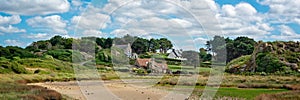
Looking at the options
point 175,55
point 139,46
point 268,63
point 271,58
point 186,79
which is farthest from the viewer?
point 271,58

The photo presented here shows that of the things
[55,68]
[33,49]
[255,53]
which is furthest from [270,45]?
[33,49]

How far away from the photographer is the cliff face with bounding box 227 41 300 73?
183 ft

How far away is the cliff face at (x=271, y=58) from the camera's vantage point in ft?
183

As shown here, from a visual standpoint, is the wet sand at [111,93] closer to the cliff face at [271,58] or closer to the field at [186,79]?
the field at [186,79]

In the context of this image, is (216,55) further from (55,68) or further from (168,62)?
(55,68)

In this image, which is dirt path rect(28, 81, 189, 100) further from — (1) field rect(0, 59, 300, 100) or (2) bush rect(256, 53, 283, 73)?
(2) bush rect(256, 53, 283, 73)

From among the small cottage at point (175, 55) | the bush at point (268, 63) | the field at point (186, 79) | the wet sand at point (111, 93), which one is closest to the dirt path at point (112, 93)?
the wet sand at point (111, 93)

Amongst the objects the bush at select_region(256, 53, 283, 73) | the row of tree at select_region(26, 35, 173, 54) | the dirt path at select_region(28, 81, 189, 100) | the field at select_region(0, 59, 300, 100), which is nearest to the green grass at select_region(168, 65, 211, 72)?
the field at select_region(0, 59, 300, 100)

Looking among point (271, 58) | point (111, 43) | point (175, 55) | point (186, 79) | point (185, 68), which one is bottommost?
point (186, 79)

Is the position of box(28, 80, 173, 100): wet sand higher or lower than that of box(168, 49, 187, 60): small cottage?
lower

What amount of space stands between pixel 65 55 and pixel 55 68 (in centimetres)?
1245

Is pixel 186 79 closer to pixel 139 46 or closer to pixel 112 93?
pixel 139 46

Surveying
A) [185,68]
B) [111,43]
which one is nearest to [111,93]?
[185,68]

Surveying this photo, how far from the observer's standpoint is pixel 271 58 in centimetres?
5819
